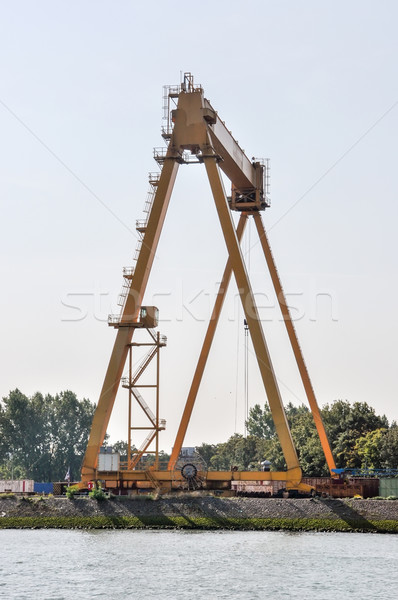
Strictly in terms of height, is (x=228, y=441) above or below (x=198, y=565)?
above

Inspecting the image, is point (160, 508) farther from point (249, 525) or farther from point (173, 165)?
point (173, 165)

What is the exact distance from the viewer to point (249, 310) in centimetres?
4047

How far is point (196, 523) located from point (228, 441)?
87177 millimetres

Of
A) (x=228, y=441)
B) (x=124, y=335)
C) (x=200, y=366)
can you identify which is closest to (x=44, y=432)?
(x=228, y=441)

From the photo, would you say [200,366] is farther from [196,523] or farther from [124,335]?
[196,523]

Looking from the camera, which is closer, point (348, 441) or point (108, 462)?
point (108, 462)

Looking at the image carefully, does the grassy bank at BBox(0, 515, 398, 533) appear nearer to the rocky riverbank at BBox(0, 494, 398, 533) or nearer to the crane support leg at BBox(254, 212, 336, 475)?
the rocky riverbank at BBox(0, 494, 398, 533)

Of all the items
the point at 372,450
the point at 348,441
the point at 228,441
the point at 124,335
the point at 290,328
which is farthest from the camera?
the point at 228,441

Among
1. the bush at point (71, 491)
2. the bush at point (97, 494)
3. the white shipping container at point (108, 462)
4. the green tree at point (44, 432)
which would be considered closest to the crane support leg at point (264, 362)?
the white shipping container at point (108, 462)

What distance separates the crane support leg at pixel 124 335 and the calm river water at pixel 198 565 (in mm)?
5986

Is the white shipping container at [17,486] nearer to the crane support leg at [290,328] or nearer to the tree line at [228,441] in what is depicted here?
the tree line at [228,441]

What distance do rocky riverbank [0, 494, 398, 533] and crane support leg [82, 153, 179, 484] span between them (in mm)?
2466

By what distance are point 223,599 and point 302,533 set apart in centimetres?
1377

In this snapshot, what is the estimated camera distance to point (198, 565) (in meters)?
27.4
